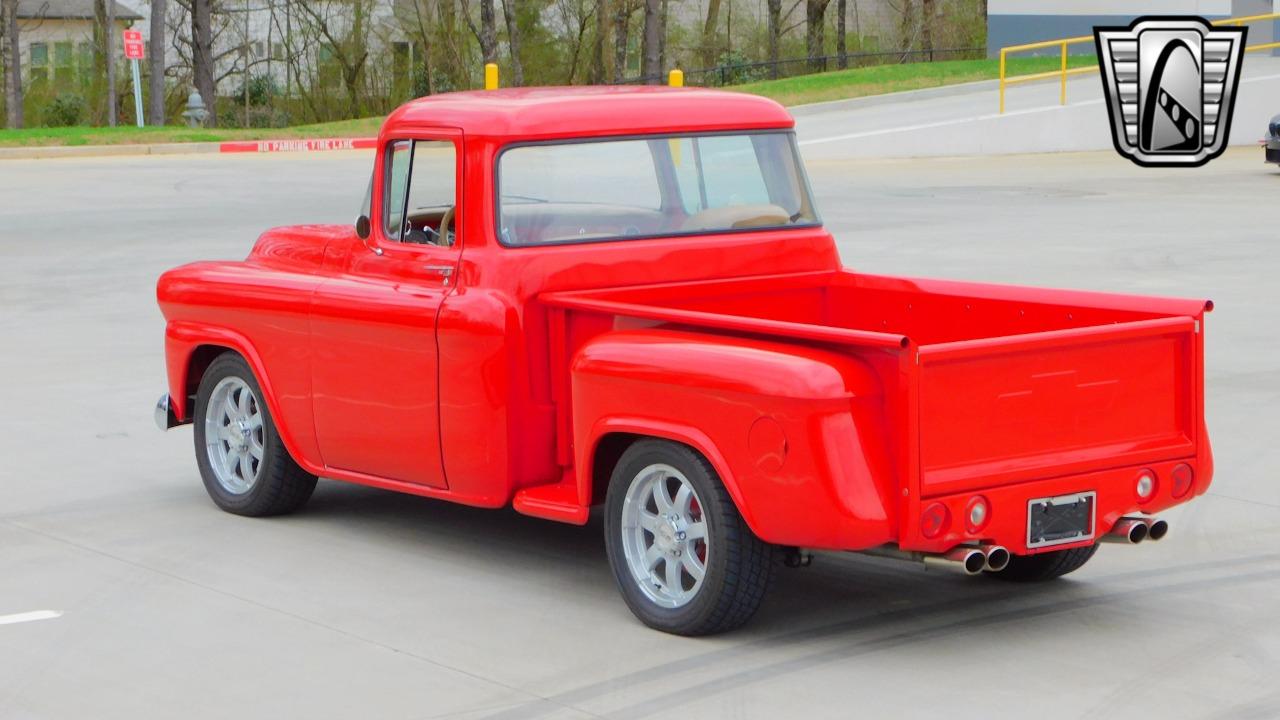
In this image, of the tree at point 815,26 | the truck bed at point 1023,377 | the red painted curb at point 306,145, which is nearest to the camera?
the truck bed at point 1023,377

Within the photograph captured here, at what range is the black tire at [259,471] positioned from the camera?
26.0 feet

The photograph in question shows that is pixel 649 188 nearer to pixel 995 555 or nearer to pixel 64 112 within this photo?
pixel 995 555

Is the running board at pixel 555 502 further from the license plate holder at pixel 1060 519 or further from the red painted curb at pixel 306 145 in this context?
the red painted curb at pixel 306 145

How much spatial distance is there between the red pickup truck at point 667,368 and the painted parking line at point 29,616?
1378 millimetres

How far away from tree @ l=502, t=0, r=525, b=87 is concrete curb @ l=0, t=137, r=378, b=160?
1822 cm

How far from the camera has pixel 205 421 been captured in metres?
8.27

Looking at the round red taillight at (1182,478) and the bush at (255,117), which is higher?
the bush at (255,117)

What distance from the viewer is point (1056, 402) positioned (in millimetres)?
5977

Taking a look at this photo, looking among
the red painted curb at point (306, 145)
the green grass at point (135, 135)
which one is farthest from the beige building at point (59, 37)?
the red painted curb at point (306, 145)

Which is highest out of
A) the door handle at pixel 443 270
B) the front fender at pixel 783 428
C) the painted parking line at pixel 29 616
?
the door handle at pixel 443 270

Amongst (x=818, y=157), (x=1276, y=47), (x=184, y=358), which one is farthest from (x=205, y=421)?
(x=1276, y=47)

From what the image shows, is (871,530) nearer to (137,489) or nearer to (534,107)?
(534,107)

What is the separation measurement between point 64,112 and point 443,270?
5229 cm

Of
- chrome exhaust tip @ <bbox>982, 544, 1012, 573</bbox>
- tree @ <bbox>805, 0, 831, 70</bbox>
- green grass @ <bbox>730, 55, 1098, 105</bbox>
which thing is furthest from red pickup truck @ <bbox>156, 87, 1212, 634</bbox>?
tree @ <bbox>805, 0, 831, 70</bbox>
